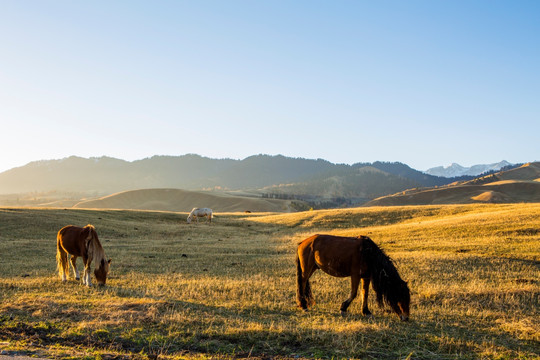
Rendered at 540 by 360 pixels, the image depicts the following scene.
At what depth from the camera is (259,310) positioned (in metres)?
11.5

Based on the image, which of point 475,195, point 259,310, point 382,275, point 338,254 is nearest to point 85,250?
point 259,310

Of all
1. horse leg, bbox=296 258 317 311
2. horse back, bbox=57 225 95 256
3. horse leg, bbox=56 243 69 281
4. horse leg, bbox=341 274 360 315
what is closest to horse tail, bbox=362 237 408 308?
horse leg, bbox=341 274 360 315

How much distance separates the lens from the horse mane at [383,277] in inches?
404

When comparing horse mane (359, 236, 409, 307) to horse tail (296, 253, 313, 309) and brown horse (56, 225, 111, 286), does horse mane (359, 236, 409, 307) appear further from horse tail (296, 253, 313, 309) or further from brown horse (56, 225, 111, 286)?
brown horse (56, 225, 111, 286)

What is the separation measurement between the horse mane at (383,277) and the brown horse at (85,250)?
10.4 meters

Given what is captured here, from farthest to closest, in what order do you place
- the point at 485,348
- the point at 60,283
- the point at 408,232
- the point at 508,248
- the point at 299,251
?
the point at 408,232 → the point at 508,248 → the point at 60,283 → the point at 299,251 → the point at 485,348

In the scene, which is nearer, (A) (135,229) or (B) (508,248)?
(B) (508,248)

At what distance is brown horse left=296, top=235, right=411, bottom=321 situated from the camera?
10.3 m

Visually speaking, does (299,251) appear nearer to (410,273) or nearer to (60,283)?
(410,273)

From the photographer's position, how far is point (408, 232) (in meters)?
33.5

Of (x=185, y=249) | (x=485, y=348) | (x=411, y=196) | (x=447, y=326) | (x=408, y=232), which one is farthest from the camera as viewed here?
(x=411, y=196)

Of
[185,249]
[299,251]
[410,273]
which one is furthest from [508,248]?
[185,249]

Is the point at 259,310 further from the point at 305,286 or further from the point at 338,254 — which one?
the point at 338,254

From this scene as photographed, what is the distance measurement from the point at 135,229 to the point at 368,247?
37970 mm
